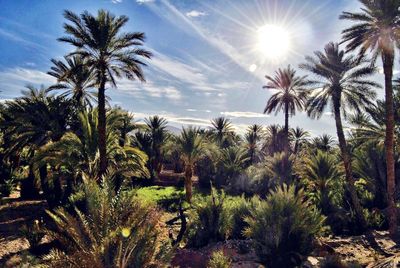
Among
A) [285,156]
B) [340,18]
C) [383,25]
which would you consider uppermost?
[340,18]

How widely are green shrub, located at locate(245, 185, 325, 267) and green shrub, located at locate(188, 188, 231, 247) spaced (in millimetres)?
2893

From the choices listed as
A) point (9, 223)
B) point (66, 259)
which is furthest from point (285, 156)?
point (66, 259)

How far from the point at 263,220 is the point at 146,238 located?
5.34m

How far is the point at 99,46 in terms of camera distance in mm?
18156

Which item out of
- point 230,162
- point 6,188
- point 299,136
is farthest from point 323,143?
point 6,188

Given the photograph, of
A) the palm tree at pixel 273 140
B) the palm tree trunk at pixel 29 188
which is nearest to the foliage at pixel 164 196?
the palm tree trunk at pixel 29 188

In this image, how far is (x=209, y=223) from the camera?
49.8 feet

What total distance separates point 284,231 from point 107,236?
22.9 feet

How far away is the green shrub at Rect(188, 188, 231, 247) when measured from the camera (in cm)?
1486

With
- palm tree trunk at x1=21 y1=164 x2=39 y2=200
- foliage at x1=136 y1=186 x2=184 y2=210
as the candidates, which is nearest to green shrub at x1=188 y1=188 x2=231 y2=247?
foliage at x1=136 y1=186 x2=184 y2=210

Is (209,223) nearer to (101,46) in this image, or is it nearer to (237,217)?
(237,217)

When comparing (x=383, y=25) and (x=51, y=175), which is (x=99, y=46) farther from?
(x=383, y=25)

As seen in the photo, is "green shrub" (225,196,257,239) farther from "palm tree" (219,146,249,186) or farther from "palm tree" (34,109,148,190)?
"palm tree" (219,146,249,186)

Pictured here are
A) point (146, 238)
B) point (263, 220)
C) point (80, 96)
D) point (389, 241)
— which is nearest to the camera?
point (146, 238)
